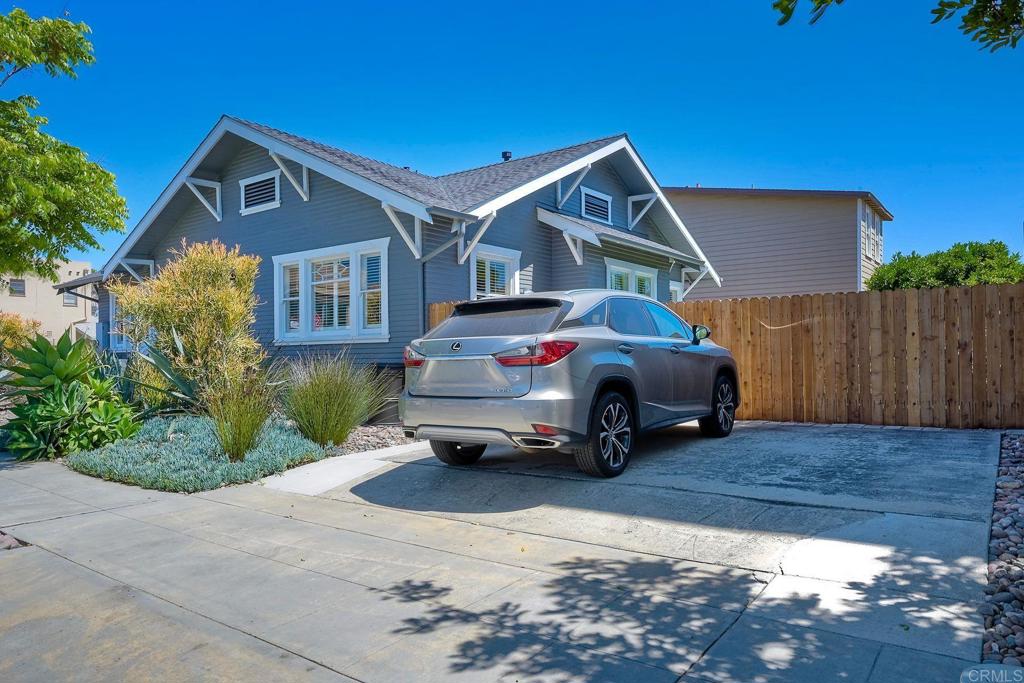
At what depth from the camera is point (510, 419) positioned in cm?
569

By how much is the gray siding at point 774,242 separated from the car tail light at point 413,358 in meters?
17.7

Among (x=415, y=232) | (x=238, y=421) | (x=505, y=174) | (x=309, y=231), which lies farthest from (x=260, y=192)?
(x=238, y=421)

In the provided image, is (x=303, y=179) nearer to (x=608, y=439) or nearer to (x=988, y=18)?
(x=608, y=439)

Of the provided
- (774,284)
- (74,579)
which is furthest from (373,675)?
(774,284)

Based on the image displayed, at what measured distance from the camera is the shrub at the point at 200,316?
10.1 m

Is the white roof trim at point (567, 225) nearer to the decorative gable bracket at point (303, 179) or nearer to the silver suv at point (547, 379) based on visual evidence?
the decorative gable bracket at point (303, 179)

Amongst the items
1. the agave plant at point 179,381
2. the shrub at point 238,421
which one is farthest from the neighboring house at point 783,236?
the shrub at point 238,421

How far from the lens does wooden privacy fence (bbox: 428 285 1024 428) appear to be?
28.2 ft

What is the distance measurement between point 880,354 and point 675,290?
1047cm

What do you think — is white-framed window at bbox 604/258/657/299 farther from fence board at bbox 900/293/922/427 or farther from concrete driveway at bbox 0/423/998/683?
concrete driveway at bbox 0/423/998/683

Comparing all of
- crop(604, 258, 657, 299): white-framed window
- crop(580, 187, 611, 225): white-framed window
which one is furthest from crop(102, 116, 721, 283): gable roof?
crop(604, 258, 657, 299): white-framed window

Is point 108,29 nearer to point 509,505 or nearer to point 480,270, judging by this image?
point 480,270

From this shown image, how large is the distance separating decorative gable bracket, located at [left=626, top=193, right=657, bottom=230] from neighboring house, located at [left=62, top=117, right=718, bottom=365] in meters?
0.05

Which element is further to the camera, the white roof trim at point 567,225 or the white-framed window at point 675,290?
the white-framed window at point 675,290
